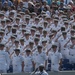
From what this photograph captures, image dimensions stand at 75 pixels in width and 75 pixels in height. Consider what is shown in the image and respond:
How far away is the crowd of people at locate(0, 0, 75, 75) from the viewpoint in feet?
57.2

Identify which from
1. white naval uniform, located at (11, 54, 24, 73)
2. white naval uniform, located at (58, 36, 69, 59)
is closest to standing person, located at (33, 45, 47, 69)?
white naval uniform, located at (11, 54, 24, 73)

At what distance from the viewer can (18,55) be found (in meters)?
17.5

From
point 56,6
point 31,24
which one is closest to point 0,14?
point 31,24

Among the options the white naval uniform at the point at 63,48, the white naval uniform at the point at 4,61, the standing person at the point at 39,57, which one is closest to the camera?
the white naval uniform at the point at 4,61

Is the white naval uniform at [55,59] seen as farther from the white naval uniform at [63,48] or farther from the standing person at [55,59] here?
the white naval uniform at [63,48]

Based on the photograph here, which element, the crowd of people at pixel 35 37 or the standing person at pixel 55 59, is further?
the crowd of people at pixel 35 37

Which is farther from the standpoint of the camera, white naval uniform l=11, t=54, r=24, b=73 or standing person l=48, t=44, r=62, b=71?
white naval uniform l=11, t=54, r=24, b=73

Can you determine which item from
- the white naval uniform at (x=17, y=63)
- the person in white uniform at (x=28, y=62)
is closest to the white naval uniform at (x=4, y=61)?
the white naval uniform at (x=17, y=63)

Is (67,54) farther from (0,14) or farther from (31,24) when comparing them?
(0,14)

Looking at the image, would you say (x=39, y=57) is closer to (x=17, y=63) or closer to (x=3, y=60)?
(x=17, y=63)

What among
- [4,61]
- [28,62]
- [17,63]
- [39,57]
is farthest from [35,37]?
[4,61]

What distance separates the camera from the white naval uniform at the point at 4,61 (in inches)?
Result: 679

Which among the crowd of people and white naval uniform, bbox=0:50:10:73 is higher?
the crowd of people

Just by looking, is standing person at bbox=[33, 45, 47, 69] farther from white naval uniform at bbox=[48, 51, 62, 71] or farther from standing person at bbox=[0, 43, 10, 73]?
standing person at bbox=[0, 43, 10, 73]
